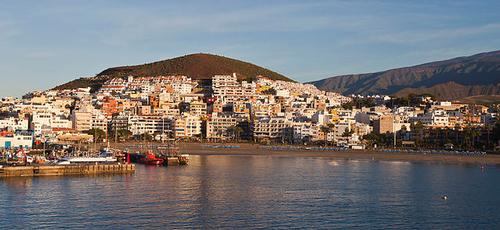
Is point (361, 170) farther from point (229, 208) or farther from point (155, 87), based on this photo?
point (155, 87)

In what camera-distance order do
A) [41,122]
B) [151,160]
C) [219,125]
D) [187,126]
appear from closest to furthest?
[151,160] < [41,122] < [187,126] < [219,125]

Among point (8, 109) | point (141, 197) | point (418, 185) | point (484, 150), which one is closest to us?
point (141, 197)

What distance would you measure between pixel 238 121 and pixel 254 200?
7509 cm

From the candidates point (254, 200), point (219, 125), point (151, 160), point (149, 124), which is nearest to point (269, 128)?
point (219, 125)

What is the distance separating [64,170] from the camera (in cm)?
4612

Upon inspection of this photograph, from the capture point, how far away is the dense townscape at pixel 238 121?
304ft

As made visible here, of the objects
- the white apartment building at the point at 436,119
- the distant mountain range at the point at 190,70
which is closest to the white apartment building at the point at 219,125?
the white apartment building at the point at 436,119

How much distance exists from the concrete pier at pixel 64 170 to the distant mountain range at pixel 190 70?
106 metres

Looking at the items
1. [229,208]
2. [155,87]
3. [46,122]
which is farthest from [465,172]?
[155,87]

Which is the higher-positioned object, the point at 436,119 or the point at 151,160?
the point at 436,119

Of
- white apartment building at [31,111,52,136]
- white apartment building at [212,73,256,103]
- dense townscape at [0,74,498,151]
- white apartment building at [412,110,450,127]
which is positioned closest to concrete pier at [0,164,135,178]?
dense townscape at [0,74,498,151]

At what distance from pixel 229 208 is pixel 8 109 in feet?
298

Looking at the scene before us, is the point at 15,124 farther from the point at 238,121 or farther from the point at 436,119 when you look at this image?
the point at 436,119

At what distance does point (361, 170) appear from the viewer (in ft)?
171
